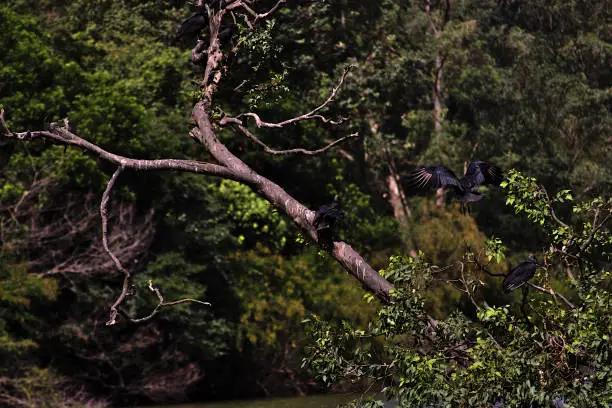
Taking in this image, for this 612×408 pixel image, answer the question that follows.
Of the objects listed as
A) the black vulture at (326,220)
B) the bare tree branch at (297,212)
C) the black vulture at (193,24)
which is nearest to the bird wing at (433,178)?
the bare tree branch at (297,212)

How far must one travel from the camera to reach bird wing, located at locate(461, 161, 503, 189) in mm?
9625

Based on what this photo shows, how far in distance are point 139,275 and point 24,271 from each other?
3.76 metres

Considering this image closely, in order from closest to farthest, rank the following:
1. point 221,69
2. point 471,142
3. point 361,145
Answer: point 221,69 < point 361,145 < point 471,142

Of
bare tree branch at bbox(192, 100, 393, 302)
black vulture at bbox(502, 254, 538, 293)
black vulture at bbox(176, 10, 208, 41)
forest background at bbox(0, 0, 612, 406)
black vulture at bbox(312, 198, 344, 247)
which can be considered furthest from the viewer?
forest background at bbox(0, 0, 612, 406)

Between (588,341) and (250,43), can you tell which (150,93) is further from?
(588,341)

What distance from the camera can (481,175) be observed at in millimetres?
9703

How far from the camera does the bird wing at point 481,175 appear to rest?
31.6 feet

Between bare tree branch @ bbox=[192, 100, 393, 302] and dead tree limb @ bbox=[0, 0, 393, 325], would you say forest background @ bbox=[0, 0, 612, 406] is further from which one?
bare tree branch @ bbox=[192, 100, 393, 302]

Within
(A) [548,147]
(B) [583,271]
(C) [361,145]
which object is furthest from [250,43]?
(A) [548,147]

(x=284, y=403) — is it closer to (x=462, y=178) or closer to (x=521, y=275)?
(x=462, y=178)

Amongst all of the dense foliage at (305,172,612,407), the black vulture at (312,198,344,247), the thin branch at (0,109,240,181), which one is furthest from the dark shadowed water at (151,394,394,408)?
the black vulture at (312,198,344,247)

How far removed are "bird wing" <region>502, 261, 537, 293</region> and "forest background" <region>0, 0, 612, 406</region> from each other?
1172 centimetres

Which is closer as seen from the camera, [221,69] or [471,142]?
[221,69]

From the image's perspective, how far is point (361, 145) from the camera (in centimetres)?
3659
